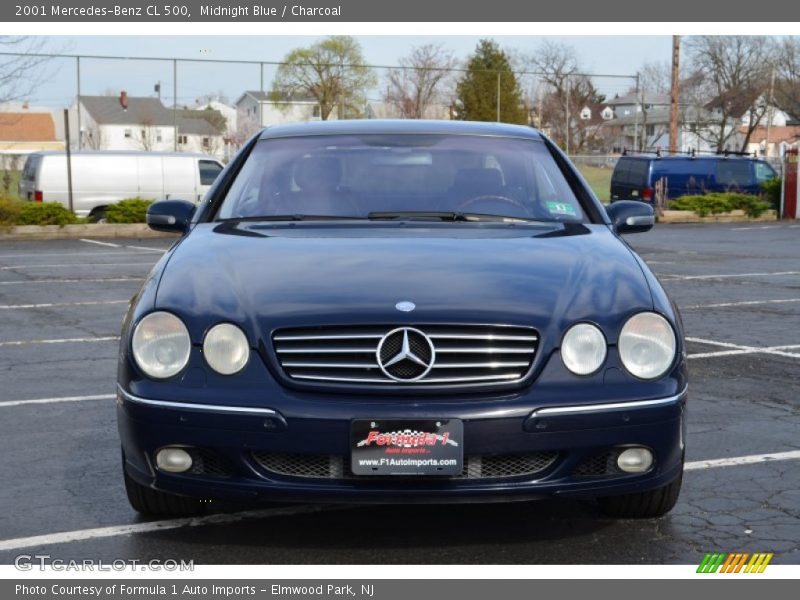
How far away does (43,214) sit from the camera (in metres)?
24.0

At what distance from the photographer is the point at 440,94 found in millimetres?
49844

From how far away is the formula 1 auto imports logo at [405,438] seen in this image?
3.81 m

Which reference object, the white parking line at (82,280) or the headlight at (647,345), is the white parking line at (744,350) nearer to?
the headlight at (647,345)

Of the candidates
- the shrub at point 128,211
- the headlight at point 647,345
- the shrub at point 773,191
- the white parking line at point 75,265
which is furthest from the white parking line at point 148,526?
the shrub at point 773,191

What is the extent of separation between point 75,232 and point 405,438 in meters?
21.4

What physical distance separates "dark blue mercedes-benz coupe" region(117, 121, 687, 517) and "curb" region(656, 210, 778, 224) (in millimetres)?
26230

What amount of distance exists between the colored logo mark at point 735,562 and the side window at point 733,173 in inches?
1202

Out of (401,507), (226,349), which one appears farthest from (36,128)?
(226,349)

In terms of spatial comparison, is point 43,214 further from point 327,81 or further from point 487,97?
point 487,97

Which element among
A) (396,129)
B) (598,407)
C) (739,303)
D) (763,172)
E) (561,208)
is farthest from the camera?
(763,172)

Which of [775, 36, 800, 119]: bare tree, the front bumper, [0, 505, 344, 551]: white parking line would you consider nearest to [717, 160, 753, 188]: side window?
[0, 505, 344, 551]: white parking line

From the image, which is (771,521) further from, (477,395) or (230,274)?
(230,274)

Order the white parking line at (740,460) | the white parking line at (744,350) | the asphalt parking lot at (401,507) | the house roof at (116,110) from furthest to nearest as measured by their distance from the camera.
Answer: the house roof at (116,110)
the white parking line at (744,350)
the white parking line at (740,460)
the asphalt parking lot at (401,507)

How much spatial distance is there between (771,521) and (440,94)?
152 ft
